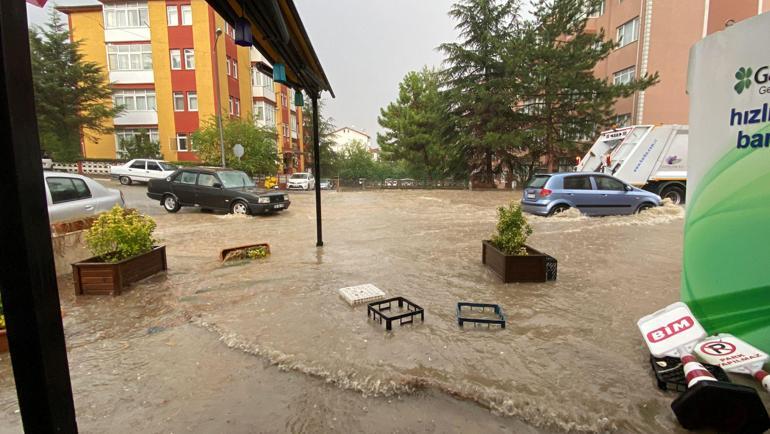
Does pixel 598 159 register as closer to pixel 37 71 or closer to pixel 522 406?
pixel 522 406

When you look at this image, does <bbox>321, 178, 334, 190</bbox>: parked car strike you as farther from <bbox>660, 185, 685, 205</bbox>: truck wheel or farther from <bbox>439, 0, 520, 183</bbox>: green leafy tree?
<bbox>660, 185, 685, 205</bbox>: truck wheel

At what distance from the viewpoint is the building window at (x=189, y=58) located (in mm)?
29281

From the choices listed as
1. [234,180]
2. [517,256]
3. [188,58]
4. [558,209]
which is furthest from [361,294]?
[188,58]

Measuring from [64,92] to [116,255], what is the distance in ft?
101

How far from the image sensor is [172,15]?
29.0 m

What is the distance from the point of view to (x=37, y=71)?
27.7 metres

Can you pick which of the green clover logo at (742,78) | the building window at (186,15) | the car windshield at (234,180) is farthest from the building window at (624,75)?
the building window at (186,15)

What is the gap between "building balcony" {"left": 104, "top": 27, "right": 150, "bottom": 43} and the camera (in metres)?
29.5

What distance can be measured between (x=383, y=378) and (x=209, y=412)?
1320 millimetres

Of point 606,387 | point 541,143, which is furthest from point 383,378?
point 541,143

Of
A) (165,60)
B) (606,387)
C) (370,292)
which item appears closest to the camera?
(606,387)

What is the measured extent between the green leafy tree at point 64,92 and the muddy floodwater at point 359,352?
2847cm

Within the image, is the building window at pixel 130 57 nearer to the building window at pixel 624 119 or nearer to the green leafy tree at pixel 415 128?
the green leafy tree at pixel 415 128

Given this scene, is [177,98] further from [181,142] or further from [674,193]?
[674,193]
